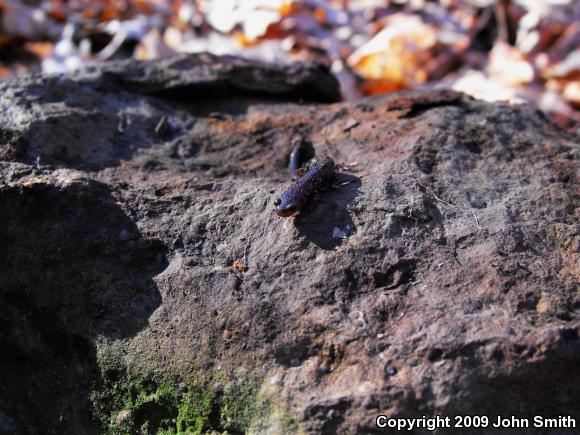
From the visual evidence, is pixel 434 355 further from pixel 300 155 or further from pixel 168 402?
pixel 300 155

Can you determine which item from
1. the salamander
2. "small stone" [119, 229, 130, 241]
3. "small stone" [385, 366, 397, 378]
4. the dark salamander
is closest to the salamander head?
the dark salamander

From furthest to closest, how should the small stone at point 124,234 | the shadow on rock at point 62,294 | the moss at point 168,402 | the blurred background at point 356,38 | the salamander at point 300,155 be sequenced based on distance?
the blurred background at point 356,38, the salamander at point 300,155, the small stone at point 124,234, the shadow on rock at point 62,294, the moss at point 168,402

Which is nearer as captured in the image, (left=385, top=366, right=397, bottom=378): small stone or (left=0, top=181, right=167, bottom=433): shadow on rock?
(left=385, top=366, right=397, bottom=378): small stone

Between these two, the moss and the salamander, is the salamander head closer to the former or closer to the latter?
the salamander

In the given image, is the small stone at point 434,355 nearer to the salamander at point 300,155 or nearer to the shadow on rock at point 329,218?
the shadow on rock at point 329,218

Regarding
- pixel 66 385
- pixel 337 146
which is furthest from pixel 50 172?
pixel 337 146

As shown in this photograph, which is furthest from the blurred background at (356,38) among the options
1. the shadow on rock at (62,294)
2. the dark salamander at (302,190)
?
the shadow on rock at (62,294)
